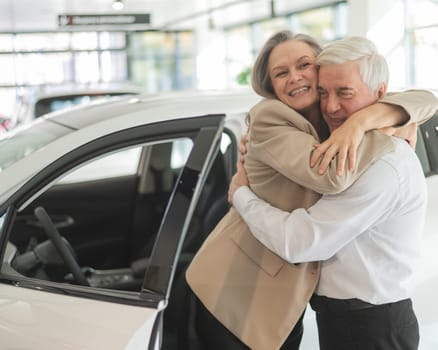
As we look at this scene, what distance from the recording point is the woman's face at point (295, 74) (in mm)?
1774

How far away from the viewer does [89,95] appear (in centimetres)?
670

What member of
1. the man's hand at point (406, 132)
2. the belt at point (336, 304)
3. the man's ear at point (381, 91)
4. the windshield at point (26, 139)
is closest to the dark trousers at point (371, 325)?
the belt at point (336, 304)

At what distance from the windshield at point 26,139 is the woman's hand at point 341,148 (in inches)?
38.0

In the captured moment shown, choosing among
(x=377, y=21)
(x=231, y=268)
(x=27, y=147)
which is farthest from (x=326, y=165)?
(x=377, y=21)

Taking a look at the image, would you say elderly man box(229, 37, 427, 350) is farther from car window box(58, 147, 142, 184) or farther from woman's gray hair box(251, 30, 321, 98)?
car window box(58, 147, 142, 184)

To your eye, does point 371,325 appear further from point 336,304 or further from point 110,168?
point 110,168

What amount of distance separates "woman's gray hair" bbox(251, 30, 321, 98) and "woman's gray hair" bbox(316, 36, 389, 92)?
165mm

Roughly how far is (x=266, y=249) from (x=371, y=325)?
342 mm

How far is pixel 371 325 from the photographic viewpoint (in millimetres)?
1734

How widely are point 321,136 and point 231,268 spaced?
0.45 m

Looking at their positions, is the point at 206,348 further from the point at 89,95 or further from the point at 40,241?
the point at 89,95

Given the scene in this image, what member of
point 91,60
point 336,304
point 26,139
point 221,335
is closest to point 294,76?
point 336,304

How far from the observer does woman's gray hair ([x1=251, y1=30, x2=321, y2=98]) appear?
186cm

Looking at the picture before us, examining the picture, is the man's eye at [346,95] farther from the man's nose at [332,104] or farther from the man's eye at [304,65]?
the man's eye at [304,65]
